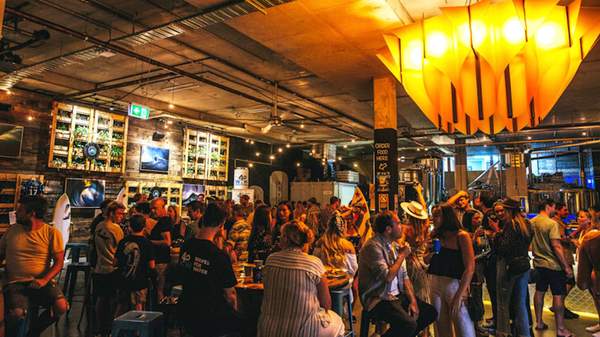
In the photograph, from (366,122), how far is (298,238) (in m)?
9.98

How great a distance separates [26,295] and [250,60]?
5.35 m

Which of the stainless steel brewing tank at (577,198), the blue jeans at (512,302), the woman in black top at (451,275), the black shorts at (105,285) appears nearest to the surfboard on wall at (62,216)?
the black shorts at (105,285)

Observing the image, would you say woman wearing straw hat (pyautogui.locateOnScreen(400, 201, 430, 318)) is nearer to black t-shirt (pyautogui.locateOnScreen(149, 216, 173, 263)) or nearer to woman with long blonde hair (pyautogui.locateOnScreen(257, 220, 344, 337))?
woman with long blonde hair (pyautogui.locateOnScreen(257, 220, 344, 337))

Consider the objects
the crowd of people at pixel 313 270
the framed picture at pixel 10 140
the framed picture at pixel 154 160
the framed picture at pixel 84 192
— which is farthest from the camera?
the framed picture at pixel 154 160

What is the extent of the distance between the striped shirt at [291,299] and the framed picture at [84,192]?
337 inches

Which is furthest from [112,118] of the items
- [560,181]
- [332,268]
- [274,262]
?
[560,181]

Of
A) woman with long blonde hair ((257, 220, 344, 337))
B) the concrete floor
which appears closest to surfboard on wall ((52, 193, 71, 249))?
the concrete floor

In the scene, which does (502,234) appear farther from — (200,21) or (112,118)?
(112,118)

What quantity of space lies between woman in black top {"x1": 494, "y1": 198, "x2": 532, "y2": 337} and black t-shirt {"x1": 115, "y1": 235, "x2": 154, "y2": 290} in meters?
3.97

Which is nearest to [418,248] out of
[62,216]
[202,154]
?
[62,216]

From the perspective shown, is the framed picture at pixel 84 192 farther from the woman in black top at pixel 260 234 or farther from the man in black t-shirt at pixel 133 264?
the woman in black top at pixel 260 234

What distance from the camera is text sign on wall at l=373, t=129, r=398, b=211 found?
269 inches

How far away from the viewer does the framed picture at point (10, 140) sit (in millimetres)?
8039

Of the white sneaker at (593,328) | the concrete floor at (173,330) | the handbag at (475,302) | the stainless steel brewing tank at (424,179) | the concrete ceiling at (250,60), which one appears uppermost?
the concrete ceiling at (250,60)
